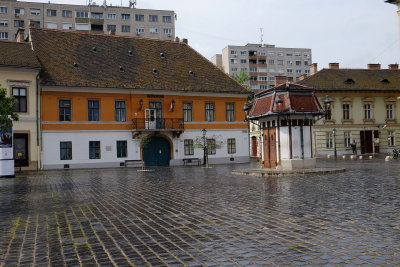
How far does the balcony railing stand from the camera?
35.5 metres

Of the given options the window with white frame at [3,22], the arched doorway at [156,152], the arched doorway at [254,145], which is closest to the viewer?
the arched doorway at [156,152]

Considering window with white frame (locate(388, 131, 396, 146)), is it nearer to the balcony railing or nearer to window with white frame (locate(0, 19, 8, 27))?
the balcony railing

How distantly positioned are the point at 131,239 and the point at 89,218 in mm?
2440

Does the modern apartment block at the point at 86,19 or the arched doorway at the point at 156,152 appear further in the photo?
the modern apartment block at the point at 86,19

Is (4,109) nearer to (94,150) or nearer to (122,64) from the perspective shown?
(94,150)

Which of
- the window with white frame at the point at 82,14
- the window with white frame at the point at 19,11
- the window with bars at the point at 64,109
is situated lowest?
the window with bars at the point at 64,109

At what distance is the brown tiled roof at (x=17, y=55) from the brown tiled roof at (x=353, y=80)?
28786 mm

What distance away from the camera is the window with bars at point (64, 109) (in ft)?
110

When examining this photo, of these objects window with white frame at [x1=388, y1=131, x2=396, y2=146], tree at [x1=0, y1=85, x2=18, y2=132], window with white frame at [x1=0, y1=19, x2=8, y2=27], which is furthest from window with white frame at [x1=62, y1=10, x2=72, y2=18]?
tree at [x1=0, y1=85, x2=18, y2=132]

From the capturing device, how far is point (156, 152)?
121ft

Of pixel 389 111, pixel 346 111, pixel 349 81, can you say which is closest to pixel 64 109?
pixel 346 111

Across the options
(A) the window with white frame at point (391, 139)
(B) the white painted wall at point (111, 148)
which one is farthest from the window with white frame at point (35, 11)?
(A) the window with white frame at point (391, 139)

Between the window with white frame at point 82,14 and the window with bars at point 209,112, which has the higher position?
the window with white frame at point 82,14

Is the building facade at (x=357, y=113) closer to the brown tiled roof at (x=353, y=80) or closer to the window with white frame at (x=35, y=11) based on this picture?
the brown tiled roof at (x=353, y=80)
